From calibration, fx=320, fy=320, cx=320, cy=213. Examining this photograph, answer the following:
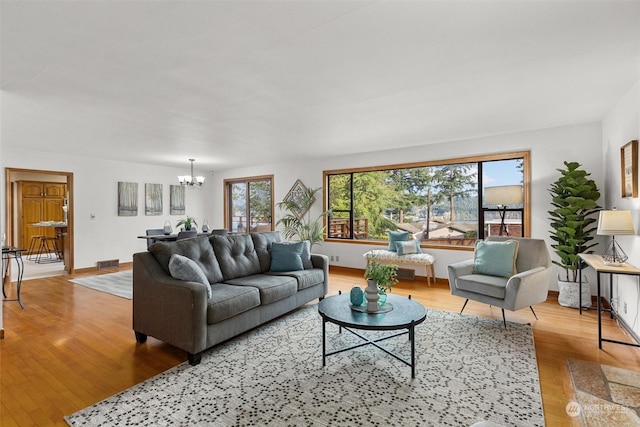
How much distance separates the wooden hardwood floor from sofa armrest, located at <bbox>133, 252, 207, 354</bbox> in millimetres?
227

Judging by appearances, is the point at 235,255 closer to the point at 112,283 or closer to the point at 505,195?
the point at 112,283

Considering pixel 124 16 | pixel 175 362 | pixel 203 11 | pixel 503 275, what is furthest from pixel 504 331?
pixel 124 16

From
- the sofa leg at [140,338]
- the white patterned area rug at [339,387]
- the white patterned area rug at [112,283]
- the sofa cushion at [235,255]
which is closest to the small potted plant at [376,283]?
the white patterned area rug at [339,387]

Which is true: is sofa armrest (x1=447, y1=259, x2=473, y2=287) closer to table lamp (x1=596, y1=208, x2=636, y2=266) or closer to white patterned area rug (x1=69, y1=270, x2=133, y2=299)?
table lamp (x1=596, y1=208, x2=636, y2=266)

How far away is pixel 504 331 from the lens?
10.6ft

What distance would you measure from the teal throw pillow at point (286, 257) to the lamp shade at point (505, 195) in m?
2.81

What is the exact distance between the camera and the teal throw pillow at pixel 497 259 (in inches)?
143

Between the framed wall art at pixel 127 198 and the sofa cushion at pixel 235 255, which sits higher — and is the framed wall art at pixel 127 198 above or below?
above

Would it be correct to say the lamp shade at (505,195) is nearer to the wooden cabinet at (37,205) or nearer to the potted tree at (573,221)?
the potted tree at (573,221)

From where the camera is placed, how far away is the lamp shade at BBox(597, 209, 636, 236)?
9.48 ft

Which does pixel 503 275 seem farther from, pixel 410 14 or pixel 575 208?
pixel 410 14

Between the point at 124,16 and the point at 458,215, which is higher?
the point at 124,16

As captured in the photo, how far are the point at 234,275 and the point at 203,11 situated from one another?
2.57m

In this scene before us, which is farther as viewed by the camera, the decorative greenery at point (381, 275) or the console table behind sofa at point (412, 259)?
the console table behind sofa at point (412, 259)
